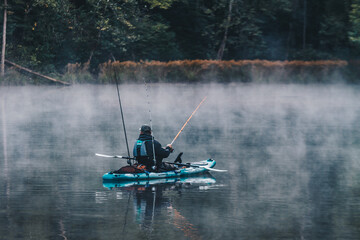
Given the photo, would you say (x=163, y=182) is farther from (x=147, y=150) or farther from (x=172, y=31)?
(x=172, y=31)

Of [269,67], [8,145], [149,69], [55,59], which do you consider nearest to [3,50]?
[55,59]

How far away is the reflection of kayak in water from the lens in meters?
13.6

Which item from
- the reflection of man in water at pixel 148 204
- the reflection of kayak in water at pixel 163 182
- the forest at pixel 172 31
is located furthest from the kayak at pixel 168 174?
the forest at pixel 172 31

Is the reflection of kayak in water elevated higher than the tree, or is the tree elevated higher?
the tree

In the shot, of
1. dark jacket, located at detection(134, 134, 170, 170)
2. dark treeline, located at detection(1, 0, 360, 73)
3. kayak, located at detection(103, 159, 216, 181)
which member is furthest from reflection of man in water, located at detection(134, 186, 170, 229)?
dark treeline, located at detection(1, 0, 360, 73)

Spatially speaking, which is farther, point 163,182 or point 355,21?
point 355,21

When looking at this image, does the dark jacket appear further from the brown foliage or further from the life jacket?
the brown foliage

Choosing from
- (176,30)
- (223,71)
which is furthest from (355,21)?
(176,30)

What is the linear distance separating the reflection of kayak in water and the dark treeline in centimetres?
3777

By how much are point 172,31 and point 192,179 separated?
46.8 metres

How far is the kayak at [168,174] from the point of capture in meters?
13.7

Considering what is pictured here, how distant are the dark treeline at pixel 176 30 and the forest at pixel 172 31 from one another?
0.23ft

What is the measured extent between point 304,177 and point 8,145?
29.0 feet

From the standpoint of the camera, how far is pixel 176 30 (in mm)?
61312
